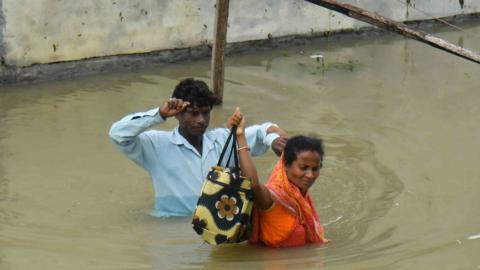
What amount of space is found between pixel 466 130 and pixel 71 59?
151 inches

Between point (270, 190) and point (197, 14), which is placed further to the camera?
point (197, 14)

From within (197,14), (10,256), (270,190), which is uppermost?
(197,14)

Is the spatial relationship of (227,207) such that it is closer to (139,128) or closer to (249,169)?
(249,169)

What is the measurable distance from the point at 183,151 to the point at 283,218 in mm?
941

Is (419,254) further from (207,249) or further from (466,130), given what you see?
(466,130)

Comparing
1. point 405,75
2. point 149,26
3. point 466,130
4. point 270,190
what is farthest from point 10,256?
point 405,75

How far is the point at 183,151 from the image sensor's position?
6117mm

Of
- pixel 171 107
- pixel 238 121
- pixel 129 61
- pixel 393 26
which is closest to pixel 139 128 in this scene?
pixel 171 107

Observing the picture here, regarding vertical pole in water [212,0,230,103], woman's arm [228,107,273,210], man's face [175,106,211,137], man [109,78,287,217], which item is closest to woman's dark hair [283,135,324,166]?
Result: woman's arm [228,107,273,210]

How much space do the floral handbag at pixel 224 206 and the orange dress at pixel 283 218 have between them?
13cm

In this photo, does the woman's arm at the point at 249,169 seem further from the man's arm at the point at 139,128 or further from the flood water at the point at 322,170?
the man's arm at the point at 139,128

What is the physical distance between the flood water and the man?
191mm

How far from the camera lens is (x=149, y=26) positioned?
10633 mm

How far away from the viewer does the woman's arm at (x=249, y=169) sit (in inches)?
208
